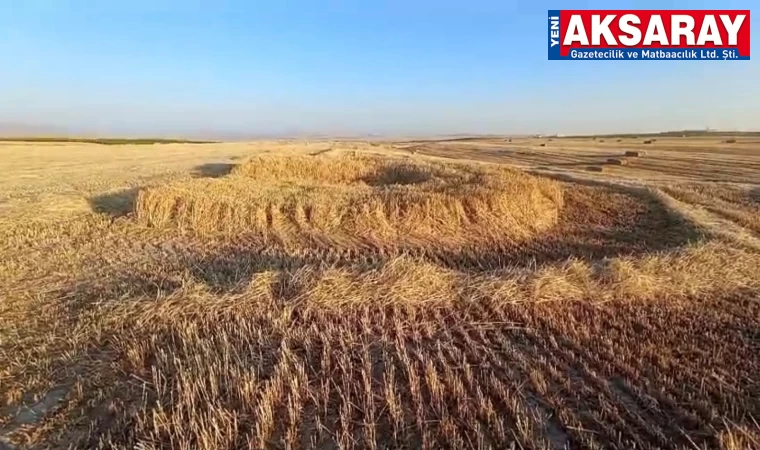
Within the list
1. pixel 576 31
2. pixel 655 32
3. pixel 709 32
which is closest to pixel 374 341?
pixel 576 31

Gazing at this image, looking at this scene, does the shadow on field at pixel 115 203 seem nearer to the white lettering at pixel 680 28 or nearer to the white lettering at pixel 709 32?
the white lettering at pixel 680 28

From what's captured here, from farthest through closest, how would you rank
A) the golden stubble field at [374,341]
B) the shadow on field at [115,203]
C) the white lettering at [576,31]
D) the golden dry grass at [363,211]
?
1. the white lettering at [576,31]
2. the shadow on field at [115,203]
3. the golden dry grass at [363,211]
4. the golden stubble field at [374,341]

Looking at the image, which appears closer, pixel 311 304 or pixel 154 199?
pixel 311 304

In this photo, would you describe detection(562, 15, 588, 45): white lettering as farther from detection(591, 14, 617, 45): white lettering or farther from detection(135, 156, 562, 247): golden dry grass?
detection(135, 156, 562, 247): golden dry grass

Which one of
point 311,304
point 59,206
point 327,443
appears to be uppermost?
point 59,206

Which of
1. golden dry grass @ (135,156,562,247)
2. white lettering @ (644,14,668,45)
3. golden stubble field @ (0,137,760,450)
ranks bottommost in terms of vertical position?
golden stubble field @ (0,137,760,450)

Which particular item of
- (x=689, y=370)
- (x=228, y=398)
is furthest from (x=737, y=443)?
(x=228, y=398)

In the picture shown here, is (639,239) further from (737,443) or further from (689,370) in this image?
(737,443)

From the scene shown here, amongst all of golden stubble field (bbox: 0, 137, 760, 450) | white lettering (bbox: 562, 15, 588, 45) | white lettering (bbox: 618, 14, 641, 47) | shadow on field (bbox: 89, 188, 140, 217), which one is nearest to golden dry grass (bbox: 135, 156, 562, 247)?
golden stubble field (bbox: 0, 137, 760, 450)

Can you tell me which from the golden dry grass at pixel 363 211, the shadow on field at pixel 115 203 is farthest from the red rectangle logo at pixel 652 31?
the shadow on field at pixel 115 203
